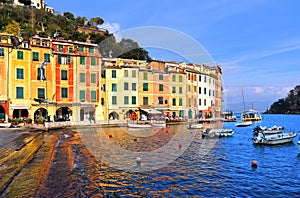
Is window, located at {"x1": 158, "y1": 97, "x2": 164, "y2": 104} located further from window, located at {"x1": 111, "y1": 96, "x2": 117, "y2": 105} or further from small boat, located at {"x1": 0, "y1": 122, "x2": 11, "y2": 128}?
small boat, located at {"x1": 0, "y1": 122, "x2": 11, "y2": 128}

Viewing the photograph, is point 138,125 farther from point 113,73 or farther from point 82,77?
point 82,77

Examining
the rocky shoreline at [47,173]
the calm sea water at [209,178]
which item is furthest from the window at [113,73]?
the calm sea water at [209,178]

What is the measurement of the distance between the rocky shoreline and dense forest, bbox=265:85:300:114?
546ft

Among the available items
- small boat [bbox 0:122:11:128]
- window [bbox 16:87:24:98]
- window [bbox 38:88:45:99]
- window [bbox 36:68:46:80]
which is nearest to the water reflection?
small boat [bbox 0:122:11:128]

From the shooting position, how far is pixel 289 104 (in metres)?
167

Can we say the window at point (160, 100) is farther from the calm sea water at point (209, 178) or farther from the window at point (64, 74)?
the calm sea water at point (209, 178)

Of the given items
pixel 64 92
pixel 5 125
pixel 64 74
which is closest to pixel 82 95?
pixel 64 92

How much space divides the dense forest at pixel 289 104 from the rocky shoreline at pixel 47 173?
166488 millimetres

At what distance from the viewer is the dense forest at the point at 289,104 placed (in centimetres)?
15977

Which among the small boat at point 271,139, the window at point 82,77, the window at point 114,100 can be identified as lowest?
the small boat at point 271,139

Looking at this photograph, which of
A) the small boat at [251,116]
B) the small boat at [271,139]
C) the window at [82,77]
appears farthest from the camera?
the small boat at [251,116]

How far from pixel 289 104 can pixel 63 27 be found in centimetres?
14573

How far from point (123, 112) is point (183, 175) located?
35.9m

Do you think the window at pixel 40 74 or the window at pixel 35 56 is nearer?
the window at pixel 35 56
